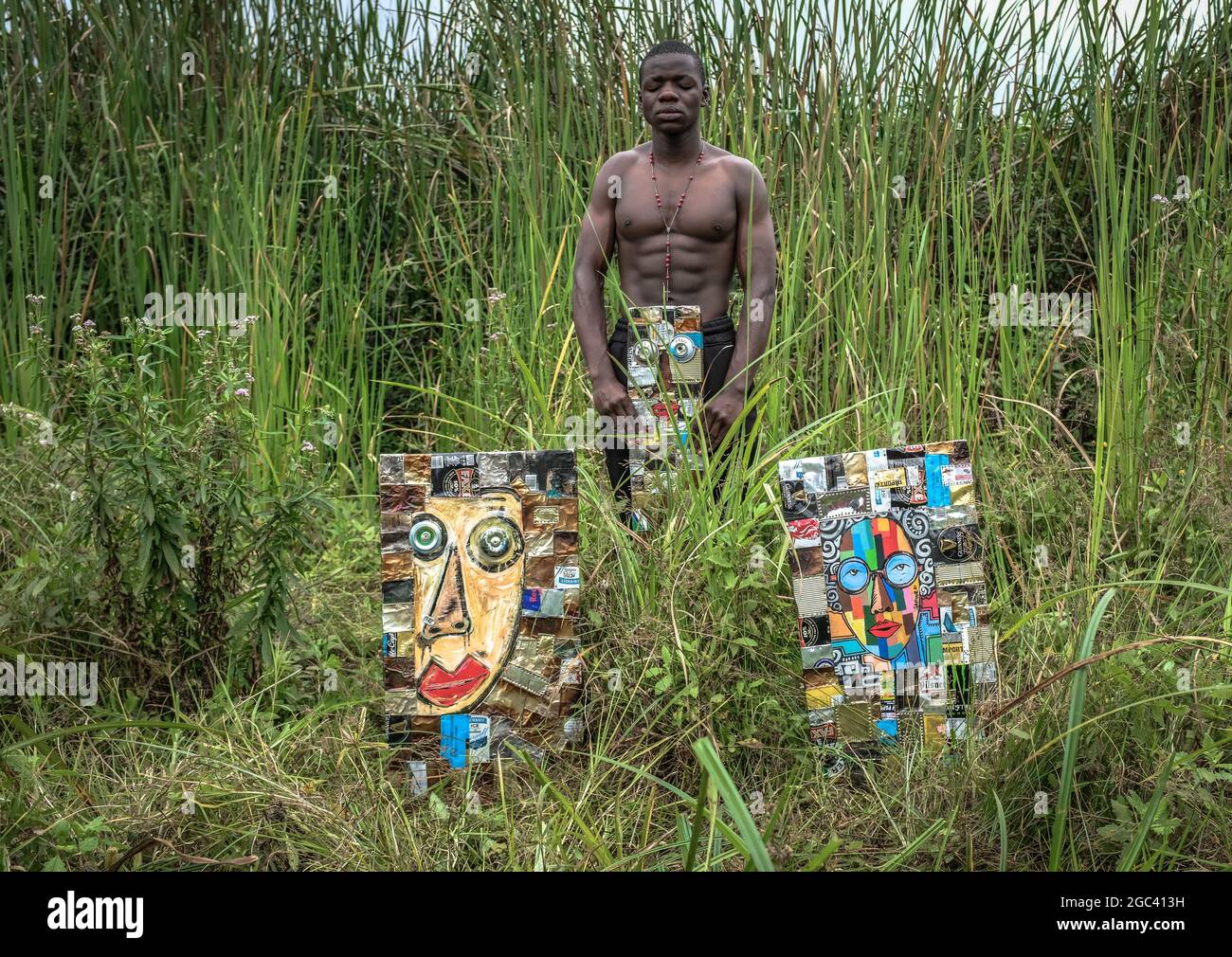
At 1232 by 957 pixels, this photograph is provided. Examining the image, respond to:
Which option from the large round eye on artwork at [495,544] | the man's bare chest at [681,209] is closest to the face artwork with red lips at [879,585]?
the large round eye on artwork at [495,544]

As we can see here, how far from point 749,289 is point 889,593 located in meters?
0.97

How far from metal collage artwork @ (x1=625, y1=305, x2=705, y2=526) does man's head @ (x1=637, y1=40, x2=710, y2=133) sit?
1.61ft

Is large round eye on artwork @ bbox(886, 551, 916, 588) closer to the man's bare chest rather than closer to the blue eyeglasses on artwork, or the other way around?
the blue eyeglasses on artwork

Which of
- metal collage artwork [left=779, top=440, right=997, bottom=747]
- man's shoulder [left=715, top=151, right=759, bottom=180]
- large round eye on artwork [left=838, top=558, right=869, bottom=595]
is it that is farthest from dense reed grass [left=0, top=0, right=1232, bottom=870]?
man's shoulder [left=715, top=151, right=759, bottom=180]

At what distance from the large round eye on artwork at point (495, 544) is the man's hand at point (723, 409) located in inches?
27.8

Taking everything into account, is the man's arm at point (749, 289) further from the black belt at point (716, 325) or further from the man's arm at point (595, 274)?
the man's arm at point (595, 274)

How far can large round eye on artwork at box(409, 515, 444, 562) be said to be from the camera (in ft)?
8.25

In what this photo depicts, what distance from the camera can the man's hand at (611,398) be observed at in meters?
3.04

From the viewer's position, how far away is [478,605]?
2.51 metres

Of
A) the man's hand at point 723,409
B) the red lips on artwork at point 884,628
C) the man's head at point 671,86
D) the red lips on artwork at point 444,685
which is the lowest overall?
the red lips on artwork at point 444,685

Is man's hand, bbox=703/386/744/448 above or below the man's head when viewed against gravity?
below

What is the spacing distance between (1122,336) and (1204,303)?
0.31 meters

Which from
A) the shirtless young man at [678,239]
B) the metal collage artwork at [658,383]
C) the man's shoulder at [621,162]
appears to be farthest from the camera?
the man's shoulder at [621,162]

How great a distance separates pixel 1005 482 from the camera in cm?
362
